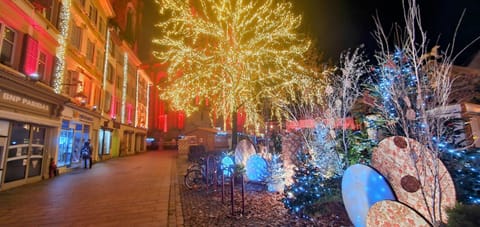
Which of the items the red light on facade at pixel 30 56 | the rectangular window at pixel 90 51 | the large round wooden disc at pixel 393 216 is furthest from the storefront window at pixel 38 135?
the large round wooden disc at pixel 393 216

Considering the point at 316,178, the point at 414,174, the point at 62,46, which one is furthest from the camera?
the point at 62,46

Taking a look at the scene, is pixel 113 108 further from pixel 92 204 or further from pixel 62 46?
pixel 92 204

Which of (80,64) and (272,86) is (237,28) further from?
(80,64)

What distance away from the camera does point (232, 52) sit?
1107 cm

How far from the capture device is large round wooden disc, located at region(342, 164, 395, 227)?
353 cm

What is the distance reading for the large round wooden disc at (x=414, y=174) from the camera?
133 inches

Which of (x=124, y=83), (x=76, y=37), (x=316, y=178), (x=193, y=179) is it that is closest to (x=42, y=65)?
(x=76, y=37)

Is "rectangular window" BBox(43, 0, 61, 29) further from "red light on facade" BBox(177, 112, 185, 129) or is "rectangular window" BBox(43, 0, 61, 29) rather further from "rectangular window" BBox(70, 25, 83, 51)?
"red light on facade" BBox(177, 112, 185, 129)

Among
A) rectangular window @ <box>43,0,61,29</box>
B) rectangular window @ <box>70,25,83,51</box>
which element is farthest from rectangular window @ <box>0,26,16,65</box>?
rectangular window @ <box>70,25,83,51</box>

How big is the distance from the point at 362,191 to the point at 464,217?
4.32 ft

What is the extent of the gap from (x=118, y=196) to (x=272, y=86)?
27.0ft

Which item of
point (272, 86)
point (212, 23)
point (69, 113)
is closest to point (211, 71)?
point (212, 23)

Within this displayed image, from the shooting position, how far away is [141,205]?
652 cm

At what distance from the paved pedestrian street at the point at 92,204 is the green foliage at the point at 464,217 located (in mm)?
4524
